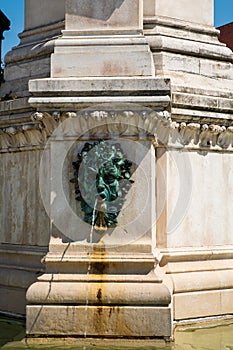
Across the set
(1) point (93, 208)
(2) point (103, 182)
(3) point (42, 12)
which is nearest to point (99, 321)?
(1) point (93, 208)

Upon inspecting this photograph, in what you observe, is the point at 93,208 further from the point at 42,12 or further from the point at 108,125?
the point at 42,12

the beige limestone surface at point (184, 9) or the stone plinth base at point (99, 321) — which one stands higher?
the beige limestone surface at point (184, 9)

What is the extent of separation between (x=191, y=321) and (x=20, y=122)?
327 centimetres

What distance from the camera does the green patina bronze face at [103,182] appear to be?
7.10 m

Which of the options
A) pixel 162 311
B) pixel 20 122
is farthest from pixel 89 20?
pixel 162 311

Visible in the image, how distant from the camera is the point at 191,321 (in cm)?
777

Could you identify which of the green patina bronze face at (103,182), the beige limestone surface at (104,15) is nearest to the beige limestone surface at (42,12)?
the beige limestone surface at (104,15)

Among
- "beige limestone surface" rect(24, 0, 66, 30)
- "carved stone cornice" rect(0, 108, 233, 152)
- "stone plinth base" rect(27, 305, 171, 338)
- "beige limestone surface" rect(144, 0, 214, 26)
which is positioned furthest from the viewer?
"beige limestone surface" rect(24, 0, 66, 30)

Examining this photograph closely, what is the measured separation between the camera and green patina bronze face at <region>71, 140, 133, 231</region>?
7.10 meters

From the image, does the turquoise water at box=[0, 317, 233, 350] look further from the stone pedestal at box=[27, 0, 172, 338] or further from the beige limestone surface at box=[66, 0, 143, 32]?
the beige limestone surface at box=[66, 0, 143, 32]

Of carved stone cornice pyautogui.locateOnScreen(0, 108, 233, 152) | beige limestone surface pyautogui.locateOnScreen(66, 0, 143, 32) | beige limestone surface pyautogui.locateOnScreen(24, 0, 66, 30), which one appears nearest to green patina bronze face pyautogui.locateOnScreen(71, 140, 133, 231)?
carved stone cornice pyautogui.locateOnScreen(0, 108, 233, 152)

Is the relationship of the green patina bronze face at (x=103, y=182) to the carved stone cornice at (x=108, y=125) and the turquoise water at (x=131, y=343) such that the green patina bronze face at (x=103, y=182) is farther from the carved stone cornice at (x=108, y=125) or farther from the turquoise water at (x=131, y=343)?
the turquoise water at (x=131, y=343)

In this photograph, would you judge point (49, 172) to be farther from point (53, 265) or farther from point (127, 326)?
point (127, 326)

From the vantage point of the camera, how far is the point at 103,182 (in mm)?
7102
